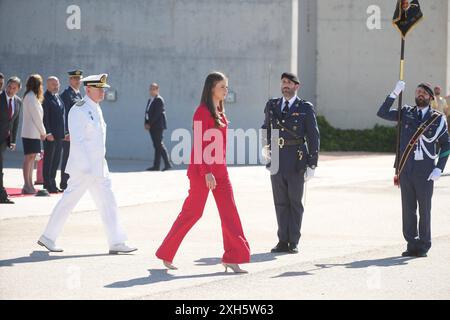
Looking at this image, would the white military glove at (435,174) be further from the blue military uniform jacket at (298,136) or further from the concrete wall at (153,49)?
the concrete wall at (153,49)

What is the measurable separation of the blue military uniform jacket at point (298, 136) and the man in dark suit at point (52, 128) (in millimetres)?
6194

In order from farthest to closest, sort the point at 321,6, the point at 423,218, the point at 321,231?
the point at 321,6 < the point at 321,231 < the point at 423,218

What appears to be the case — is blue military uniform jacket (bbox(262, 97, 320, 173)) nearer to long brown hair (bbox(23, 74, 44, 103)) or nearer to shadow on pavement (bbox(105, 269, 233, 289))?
shadow on pavement (bbox(105, 269, 233, 289))

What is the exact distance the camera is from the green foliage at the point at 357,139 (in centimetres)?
2930

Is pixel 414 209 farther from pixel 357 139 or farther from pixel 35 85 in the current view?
pixel 357 139

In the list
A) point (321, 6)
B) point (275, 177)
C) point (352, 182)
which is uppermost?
point (321, 6)

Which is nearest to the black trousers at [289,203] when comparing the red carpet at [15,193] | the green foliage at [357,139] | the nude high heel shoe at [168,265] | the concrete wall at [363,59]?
the nude high heel shoe at [168,265]

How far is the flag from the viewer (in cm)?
1219

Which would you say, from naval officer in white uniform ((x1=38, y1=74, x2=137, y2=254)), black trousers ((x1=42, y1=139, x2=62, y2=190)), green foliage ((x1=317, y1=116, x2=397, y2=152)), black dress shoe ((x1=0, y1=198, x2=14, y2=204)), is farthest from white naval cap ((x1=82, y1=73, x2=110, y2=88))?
green foliage ((x1=317, y1=116, x2=397, y2=152))

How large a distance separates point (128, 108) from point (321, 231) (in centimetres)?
1192

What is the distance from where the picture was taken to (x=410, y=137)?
1129 centimetres

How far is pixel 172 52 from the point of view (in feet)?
78.8
